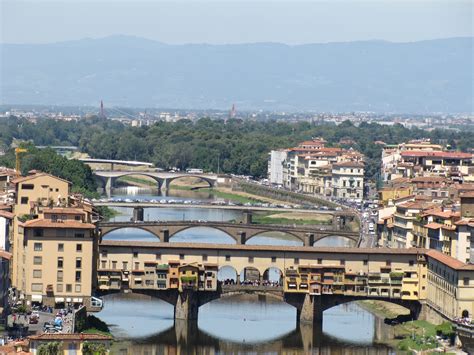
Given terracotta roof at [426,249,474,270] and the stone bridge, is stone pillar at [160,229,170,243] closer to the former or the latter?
the stone bridge

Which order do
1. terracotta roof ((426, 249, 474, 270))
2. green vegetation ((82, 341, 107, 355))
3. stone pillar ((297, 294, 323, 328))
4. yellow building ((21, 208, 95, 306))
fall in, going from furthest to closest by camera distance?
1. stone pillar ((297, 294, 323, 328))
2. yellow building ((21, 208, 95, 306))
3. terracotta roof ((426, 249, 474, 270))
4. green vegetation ((82, 341, 107, 355))

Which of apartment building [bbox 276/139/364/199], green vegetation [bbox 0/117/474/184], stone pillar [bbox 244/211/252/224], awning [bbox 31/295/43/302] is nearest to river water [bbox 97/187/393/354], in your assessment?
awning [bbox 31/295/43/302]

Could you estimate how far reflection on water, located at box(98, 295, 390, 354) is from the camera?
147 ft

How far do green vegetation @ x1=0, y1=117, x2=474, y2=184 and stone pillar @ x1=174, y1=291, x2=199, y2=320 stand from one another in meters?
50.2

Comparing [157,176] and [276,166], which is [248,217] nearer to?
[157,176]

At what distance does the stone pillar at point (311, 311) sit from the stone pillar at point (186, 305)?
315 centimetres

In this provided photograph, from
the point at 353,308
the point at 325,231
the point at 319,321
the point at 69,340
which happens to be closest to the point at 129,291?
the point at 319,321

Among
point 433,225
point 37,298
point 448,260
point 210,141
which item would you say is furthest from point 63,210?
point 210,141

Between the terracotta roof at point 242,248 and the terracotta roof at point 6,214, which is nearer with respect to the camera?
the terracotta roof at point 6,214

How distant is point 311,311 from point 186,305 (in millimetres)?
3630

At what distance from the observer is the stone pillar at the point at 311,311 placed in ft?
162

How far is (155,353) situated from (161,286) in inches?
238

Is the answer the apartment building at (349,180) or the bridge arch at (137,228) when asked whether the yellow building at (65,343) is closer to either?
the bridge arch at (137,228)

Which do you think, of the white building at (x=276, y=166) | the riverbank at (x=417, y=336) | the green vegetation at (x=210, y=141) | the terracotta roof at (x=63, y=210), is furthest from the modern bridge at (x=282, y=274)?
the white building at (x=276, y=166)
